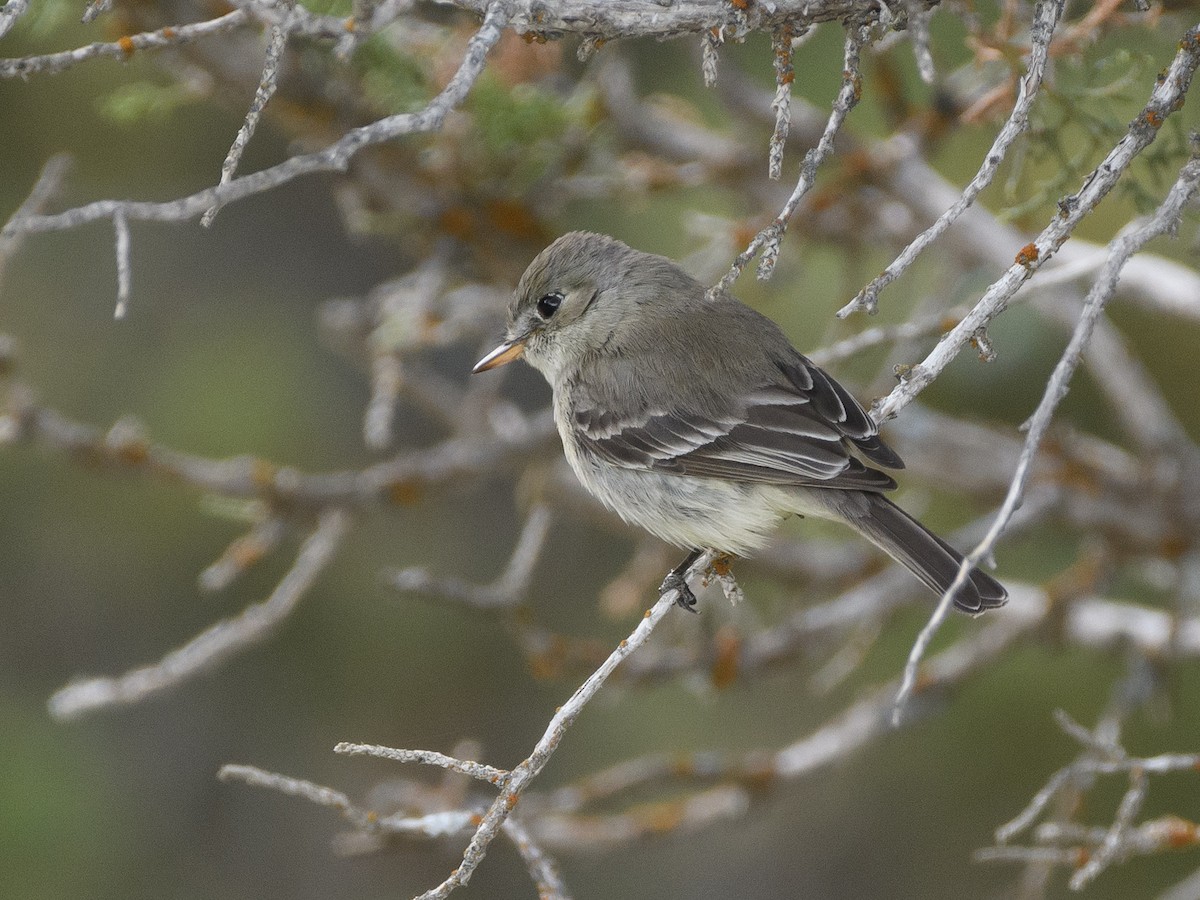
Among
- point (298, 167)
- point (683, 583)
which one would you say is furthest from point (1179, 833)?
point (298, 167)

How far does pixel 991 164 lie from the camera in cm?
225

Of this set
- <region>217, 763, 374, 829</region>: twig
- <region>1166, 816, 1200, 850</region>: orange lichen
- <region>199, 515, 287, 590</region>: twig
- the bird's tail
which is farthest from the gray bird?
<region>217, 763, 374, 829</region>: twig

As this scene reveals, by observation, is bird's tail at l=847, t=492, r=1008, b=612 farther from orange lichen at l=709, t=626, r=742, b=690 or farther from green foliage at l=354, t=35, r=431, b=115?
green foliage at l=354, t=35, r=431, b=115

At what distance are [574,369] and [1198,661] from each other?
2874 millimetres

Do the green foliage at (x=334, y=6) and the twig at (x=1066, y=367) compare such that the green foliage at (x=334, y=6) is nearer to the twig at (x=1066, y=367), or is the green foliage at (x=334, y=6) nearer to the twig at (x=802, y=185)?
the twig at (x=802, y=185)

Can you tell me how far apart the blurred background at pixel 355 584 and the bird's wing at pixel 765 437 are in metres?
1.05

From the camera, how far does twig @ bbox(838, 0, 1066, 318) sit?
220 centimetres

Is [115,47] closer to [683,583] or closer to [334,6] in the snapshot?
[334,6]

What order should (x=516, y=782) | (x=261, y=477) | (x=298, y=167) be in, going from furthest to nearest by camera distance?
1. (x=261, y=477)
2. (x=516, y=782)
3. (x=298, y=167)

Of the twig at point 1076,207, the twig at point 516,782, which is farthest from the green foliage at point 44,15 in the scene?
the twig at point 1076,207

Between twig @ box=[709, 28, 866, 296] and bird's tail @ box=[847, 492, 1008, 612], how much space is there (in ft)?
3.51

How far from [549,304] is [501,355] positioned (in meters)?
0.21

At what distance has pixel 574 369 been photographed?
388cm

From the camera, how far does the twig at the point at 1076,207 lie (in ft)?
7.50
